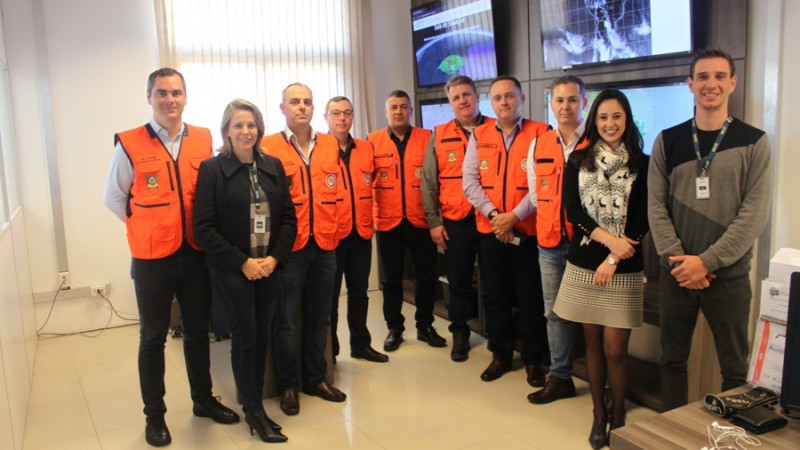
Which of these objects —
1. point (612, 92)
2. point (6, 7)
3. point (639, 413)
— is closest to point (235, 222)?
point (612, 92)

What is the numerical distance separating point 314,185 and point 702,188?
182 centimetres

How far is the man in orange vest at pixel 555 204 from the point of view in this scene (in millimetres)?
3045

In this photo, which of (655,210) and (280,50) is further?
(280,50)

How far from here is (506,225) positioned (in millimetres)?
3418

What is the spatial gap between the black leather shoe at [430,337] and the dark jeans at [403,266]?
4 centimetres

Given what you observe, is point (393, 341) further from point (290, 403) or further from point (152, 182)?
point (152, 182)

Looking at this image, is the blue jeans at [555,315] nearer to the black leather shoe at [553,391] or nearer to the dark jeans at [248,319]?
the black leather shoe at [553,391]

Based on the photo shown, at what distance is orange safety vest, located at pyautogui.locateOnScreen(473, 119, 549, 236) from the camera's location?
347 cm

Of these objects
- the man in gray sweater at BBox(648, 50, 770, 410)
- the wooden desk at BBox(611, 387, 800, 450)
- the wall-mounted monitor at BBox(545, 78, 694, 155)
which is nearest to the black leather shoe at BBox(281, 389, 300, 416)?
the man in gray sweater at BBox(648, 50, 770, 410)

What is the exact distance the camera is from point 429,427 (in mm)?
3098

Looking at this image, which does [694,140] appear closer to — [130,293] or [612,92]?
[612,92]

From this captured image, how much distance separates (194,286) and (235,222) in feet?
1.37

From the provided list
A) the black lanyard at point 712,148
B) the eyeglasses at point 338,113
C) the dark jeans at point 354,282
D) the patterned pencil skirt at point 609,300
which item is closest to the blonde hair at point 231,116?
the eyeglasses at point 338,113

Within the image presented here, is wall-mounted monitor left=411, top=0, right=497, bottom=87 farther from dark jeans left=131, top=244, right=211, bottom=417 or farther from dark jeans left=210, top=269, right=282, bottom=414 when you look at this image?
dark jeans left=131, top=244, right=211, bottom=417
